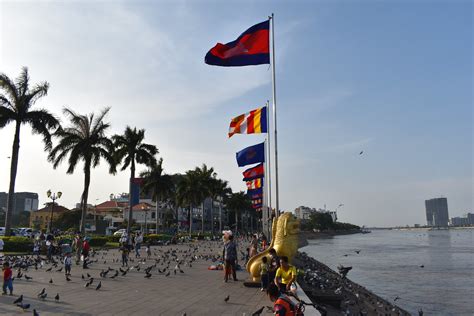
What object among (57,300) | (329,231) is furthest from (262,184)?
(329,231)

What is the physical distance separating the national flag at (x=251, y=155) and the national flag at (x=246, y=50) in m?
6.37

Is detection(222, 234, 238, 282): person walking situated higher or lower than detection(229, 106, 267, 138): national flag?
lower

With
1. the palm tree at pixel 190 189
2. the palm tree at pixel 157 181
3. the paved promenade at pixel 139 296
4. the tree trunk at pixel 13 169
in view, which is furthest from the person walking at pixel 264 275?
the palm tree at pixel 190 189

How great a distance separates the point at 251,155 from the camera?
20.0 m

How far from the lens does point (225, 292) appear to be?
11.9 metres

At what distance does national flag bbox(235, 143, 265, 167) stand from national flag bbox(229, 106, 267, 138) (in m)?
2.14

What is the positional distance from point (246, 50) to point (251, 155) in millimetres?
7103

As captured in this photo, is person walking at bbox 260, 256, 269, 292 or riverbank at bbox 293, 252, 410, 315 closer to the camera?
person walking at bbox 260, 256, 269, 292

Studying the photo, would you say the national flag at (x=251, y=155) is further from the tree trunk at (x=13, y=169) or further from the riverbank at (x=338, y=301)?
the tree trunk at (x=13, y=169)

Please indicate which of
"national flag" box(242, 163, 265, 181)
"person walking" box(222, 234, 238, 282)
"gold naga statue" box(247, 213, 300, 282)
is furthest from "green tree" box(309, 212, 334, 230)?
"gold naga statue" box(247, 213, 300, 282)

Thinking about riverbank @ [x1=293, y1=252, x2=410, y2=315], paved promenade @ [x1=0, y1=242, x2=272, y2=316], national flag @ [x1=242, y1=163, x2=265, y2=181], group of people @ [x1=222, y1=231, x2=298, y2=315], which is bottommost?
riverbank @ [x1=293, y1=252, x2=410, y2=315]

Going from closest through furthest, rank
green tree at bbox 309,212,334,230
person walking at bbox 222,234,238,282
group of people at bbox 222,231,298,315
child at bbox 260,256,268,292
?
group of people at bbox 222,231,298,315
child at bbox 260,256,268,292
person walking at bbox 222,234,238,282
green tree at bbox 309,212,334,230

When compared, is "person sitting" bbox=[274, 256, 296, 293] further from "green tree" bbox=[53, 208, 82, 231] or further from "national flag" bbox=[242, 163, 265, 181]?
"green tree" bbox=[53, 208, 82, 231]

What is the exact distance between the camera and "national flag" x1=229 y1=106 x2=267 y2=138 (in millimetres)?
17844
